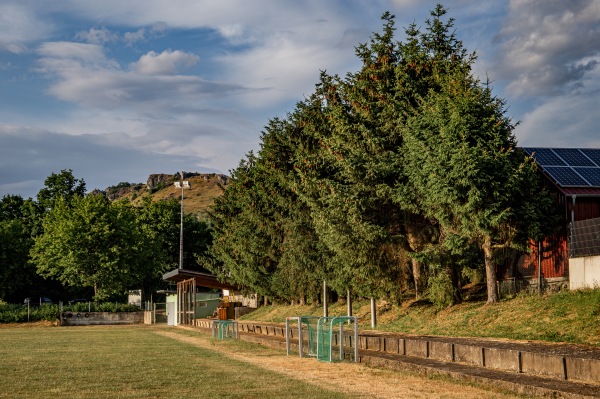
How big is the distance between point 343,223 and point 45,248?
52.0m

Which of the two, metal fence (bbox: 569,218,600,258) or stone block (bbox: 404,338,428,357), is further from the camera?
metal fence (bbox: 569,218,600,258)

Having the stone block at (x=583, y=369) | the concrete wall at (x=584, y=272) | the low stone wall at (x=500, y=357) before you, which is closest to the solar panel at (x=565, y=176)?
the concrete wall at (x=584, y=272)

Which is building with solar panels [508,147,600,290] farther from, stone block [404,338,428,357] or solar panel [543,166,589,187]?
stone block [404,338,428,357]

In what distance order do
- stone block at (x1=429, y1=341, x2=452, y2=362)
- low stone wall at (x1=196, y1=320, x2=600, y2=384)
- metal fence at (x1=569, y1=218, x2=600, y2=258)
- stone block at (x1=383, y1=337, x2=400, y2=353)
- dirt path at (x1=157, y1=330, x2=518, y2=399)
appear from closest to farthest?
dirt path at (x1=157, y1=330, x2=518, y2=399), low stone wall at (x1=196, y1=320, x2=600, y2=384), stone block at (x1=429, y1=341, x2=452, y2=362), stone block at (x1=383, y1=337, x2=400, y2=353), metal fence at (x1=569, y1=218, x2=600, y2=258)

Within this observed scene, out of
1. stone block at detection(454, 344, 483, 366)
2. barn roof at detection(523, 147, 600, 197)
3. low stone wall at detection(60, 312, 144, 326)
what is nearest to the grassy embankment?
stone block at detection(454, 344, 483, 366)

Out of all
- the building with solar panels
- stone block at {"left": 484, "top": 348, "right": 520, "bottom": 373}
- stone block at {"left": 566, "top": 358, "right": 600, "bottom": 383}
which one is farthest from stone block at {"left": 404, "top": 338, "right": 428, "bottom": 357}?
the building with solar panels

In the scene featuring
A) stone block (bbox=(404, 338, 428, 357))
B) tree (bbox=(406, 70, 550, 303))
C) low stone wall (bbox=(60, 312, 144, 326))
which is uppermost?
tree (bbox=(406, 70, 550, 303))

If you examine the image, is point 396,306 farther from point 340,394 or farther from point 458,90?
point 340,394

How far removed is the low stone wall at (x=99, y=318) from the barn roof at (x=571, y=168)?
148ft

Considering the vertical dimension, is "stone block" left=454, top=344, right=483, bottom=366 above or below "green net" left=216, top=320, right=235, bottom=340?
above

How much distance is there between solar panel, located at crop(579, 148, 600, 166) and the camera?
1238 inches

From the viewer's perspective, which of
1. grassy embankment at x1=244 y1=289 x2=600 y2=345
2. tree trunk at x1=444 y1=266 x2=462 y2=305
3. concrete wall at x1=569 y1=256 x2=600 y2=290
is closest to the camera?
grassy embankment at x1=244 y1=289 x2=600 y2=345

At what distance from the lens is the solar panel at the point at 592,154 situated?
31.5 meters

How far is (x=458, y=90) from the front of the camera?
27438 mm
